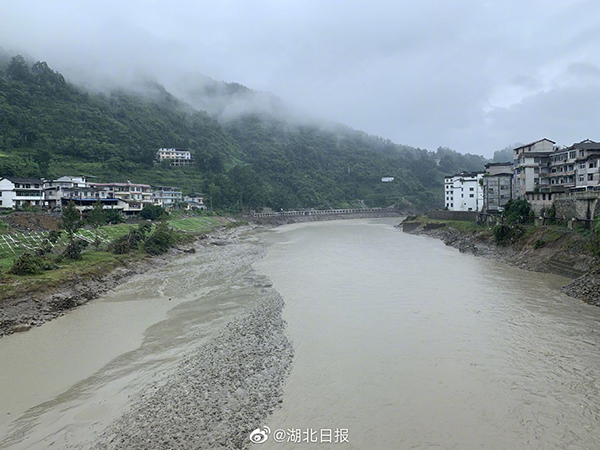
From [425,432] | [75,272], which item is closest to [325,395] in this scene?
[425,432]

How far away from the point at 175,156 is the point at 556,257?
88805mm

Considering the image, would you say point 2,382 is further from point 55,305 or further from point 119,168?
point 119,168

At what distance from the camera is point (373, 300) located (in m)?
19.7

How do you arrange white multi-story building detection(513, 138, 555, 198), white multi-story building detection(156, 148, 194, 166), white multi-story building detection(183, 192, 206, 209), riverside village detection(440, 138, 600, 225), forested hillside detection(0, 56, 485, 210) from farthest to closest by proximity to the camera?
1. white multi-story building detection(156, 148, 194, 166)
2. forested hillside detection(0, 56, 485, 210)
3. white multi-story building detection(183, 192, 206, 209)
4. white multi-story building detection(513, 138, 555, 198)
5. riverside village detection(440, 138, 600, 225)

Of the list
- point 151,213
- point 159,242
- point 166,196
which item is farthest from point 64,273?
point 166,196

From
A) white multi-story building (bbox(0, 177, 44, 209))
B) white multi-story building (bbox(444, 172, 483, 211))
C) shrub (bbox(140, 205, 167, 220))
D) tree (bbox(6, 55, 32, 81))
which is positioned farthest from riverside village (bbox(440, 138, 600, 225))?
tree (bbox(6, 55, 32, 81))

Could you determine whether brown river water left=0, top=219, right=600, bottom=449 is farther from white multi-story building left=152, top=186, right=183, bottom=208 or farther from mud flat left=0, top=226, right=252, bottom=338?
white multi-story building left=152, top=186, right=183, bottom=208

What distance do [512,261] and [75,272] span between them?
102 ft

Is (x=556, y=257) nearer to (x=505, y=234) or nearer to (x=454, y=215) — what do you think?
(x=505, y=234)

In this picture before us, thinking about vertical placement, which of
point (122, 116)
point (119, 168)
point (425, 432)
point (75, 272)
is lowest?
point (425, 432)

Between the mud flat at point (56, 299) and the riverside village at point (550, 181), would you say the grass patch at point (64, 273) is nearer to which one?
the mud flat at point (56, 299)

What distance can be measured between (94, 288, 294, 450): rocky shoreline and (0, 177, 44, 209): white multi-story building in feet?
133

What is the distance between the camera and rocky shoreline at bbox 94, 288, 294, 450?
839 cm

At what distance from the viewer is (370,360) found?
12586 mm
